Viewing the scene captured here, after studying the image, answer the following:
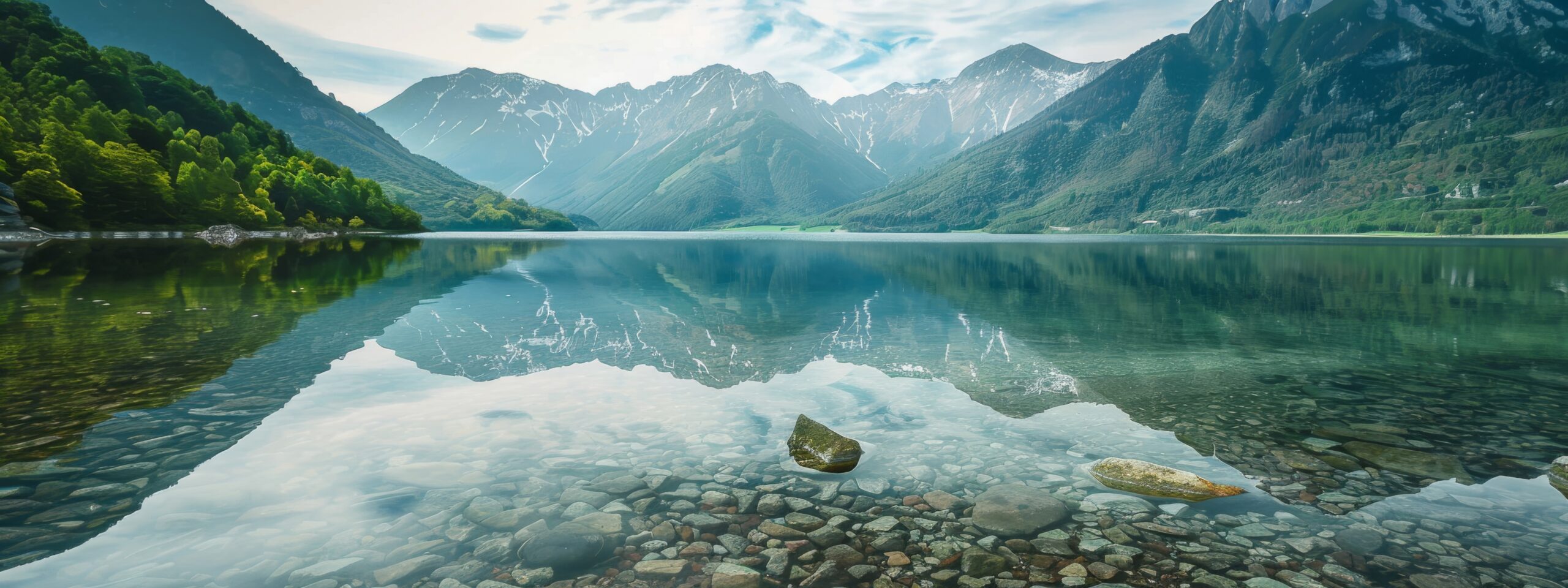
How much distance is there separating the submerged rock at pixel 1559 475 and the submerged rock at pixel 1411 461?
1133 millimetres

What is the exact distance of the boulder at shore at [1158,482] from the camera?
12.1m

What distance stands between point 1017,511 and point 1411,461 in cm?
906

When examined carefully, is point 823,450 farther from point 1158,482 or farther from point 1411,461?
point 1411,461

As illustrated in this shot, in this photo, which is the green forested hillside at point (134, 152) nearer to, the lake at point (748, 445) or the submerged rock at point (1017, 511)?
the lake at point (748, 445)

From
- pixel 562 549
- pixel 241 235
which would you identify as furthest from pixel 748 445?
pixel 241 235

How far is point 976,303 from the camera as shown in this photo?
153 ft

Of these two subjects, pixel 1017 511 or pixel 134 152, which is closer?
pixel 1017 511

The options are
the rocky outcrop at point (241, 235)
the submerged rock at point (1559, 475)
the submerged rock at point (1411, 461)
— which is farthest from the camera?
the rocky outcrop at point (241, 235)

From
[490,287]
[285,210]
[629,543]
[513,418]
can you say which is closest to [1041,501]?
[629,543]

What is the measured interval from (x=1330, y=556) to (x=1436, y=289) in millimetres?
62222

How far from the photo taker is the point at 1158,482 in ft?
40.6

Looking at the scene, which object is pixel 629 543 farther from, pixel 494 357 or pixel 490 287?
pixel 490 287

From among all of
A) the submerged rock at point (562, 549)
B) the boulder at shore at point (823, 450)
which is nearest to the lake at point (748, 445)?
the submerged rock at point (562, 549)

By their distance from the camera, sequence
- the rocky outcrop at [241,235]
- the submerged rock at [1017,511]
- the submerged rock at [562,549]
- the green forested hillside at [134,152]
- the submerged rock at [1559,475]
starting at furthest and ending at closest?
the rocky outcrop at [241,235] → the green forested hillside at [134,152] → the submerged rock at [1559,475] → the submerged rock at [1017,511] → the submerged rock at [562,549]
